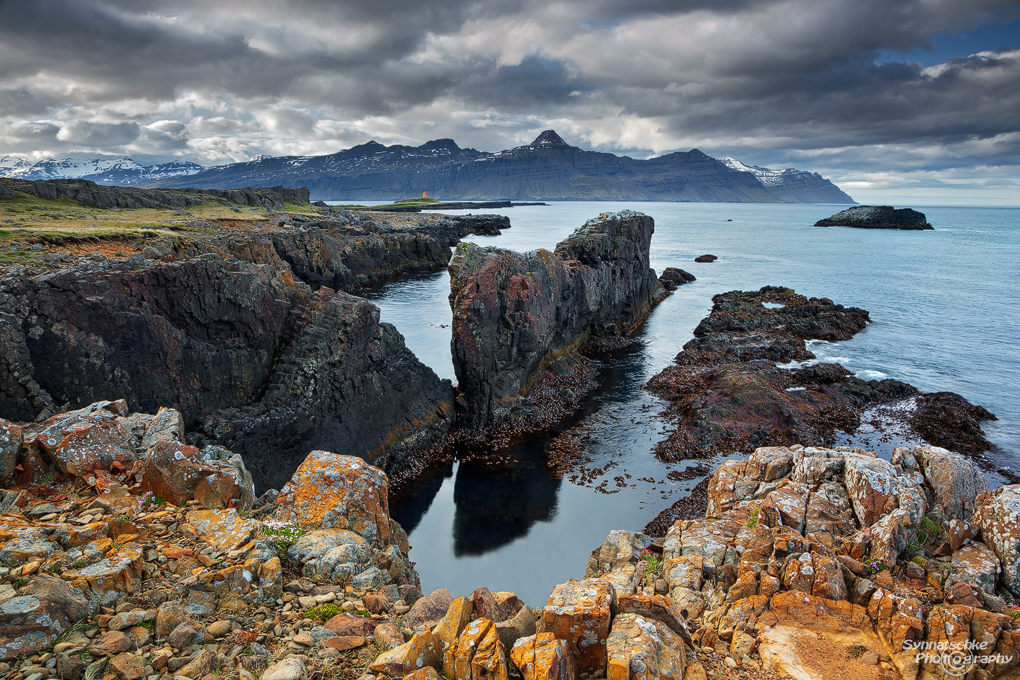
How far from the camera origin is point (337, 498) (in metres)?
11.8

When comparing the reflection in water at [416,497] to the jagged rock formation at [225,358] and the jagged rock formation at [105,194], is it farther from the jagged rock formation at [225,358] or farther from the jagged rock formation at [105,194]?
the jagged rock formation at [105,194]

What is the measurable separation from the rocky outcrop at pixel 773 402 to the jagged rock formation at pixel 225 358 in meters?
15.0

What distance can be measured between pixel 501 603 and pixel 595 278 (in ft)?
132

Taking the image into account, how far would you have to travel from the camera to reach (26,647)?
20.0 ft

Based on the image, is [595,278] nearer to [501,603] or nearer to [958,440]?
[958,440]

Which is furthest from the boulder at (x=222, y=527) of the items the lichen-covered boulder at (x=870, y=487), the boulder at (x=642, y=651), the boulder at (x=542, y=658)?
the lichen-covered boulder at (x=870, y=487)

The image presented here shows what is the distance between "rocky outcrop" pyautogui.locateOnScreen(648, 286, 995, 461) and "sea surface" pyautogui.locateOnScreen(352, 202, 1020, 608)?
4.60ft

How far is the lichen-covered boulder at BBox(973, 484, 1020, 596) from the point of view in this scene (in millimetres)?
11055

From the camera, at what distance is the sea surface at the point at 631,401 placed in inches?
810

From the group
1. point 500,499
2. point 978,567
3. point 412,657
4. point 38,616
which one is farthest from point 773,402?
point 38,616

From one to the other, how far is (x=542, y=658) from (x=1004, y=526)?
1189 centimetres

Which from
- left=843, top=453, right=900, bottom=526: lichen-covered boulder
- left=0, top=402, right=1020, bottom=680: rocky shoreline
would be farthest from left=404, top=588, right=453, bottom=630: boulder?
left=843, top=453, right=900, bottom=526: lichen-covered boulder

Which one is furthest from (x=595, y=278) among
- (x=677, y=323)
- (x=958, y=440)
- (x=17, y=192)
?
(x=17, y=192)

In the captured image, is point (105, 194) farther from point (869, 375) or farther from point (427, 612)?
point (869, 375)
